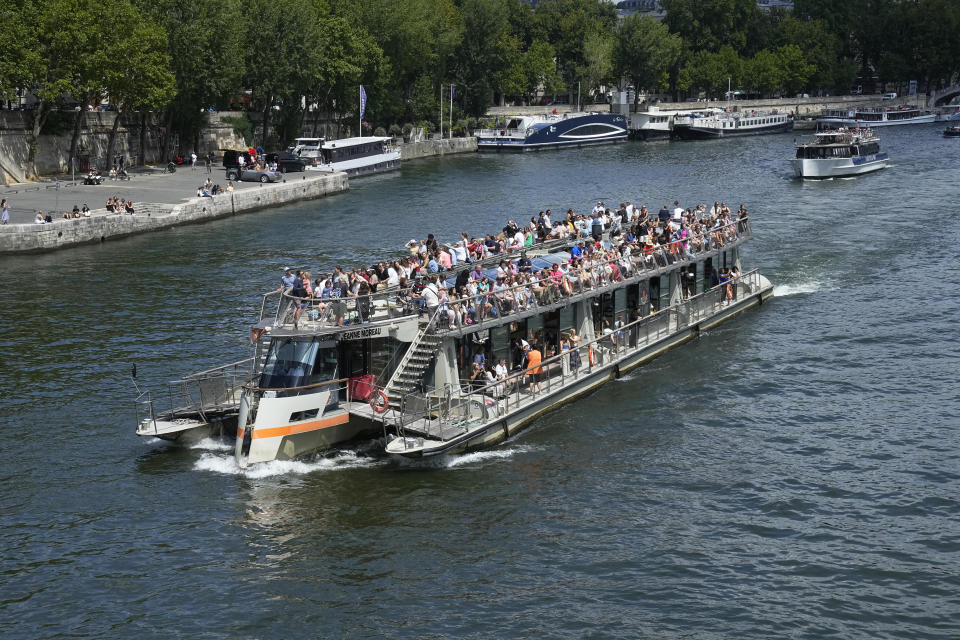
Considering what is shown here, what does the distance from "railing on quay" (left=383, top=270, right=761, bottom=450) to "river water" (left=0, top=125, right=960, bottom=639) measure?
98 cm

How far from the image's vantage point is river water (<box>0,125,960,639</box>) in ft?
80.8

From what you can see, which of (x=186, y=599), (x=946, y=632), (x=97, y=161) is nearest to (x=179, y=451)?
(x=186, y=599)

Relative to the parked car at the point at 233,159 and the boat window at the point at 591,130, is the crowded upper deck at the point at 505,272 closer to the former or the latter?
the parked car at the point at 233,159

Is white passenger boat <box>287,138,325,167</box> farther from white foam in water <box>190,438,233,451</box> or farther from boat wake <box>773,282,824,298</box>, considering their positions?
white foam in water <box>190,438,233,451</box>

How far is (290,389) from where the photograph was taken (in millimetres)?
31031

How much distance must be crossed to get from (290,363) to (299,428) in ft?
5.86

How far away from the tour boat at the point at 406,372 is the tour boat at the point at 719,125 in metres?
119

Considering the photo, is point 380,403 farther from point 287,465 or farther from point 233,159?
point 233,159

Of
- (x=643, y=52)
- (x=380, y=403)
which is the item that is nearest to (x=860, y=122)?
(x=643, y=52)

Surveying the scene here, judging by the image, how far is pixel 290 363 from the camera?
3142 centimetres

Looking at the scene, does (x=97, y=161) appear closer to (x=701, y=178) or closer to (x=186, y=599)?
(x=701, y=178)

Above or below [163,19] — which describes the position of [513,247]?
below

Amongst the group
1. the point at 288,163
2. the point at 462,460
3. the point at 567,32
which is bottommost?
the point at 462,460

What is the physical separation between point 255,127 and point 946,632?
100347 millimetres
